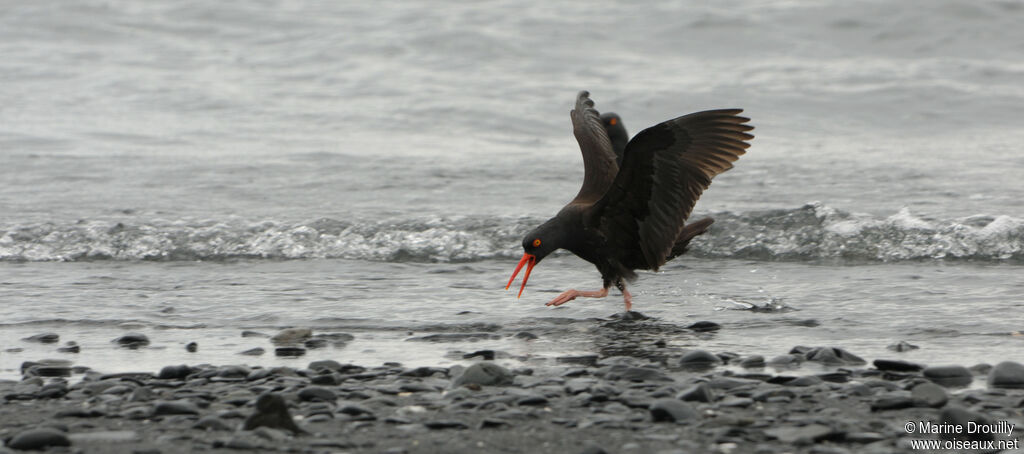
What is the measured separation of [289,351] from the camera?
5.21m

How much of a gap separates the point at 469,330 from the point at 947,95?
36.7 ft

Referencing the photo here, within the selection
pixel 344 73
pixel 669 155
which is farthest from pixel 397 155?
pixel 669 155

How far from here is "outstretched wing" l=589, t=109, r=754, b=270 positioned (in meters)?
5.99

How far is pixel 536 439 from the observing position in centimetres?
361

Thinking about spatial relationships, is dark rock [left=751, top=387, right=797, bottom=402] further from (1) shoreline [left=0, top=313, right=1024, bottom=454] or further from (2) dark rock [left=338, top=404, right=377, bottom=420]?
(2) dark rock [left=338, top=404, right=377, bottom=420]

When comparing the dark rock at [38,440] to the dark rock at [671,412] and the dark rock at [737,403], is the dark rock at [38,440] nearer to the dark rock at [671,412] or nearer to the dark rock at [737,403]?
the dark rock at [671,412]

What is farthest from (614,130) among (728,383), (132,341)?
(728,383)

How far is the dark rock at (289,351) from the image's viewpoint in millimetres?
5156

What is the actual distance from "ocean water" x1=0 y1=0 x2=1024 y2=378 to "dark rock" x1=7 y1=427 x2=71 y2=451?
136cm

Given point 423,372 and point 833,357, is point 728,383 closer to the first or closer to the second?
point 833,357

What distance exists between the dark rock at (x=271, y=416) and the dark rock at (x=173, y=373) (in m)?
1.02

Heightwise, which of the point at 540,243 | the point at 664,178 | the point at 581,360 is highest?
the point at 664,178

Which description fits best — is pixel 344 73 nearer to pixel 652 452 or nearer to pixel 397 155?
pixel 397 155

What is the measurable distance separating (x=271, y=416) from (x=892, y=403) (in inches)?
82.2
